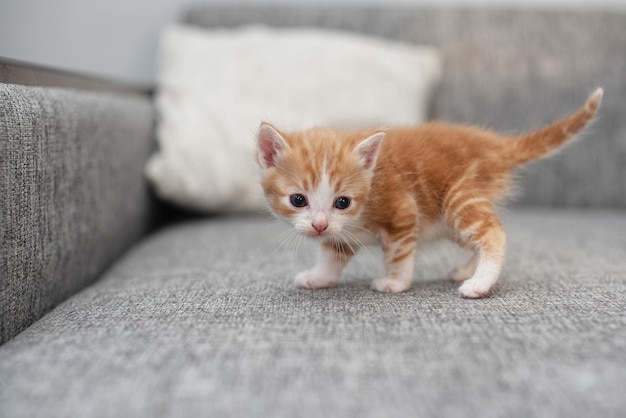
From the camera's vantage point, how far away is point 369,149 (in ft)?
3.82

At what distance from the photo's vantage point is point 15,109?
3.49ft

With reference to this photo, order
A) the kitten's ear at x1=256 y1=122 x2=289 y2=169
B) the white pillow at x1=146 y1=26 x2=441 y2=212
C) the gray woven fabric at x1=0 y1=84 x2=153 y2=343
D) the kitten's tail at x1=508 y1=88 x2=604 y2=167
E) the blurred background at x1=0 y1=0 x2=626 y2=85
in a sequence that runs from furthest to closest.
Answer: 1. the blurred background at x1=0 y1=0 x2=626 y2=85
2. the white pillow at x1=146 y1=26 x2=441 y2=212
3. the kitten's tail at x1=508 y1=88 x2=604 y2=167
4. the kitten's ear at x1=256 y1=122 x2=289 y2=169
5. the gray woven fabric at x1=0 y1=84 x2=153 y2=343

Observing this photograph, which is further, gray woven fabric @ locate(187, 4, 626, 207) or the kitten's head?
gray woven fabric @ locate(187, 4, 626, 207)

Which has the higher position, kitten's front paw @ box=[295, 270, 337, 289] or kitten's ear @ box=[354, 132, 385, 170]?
kitten's ear @ box=[354, 132, 385, 170]

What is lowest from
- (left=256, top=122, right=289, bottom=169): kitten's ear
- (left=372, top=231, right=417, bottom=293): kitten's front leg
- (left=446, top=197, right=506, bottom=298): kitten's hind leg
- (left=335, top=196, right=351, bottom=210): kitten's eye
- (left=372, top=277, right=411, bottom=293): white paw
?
(left=372, top=277, right=411, bottom=293): white paw

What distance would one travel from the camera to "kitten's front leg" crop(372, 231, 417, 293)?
1183mm

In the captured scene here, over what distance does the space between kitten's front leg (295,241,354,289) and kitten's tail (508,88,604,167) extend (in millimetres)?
387

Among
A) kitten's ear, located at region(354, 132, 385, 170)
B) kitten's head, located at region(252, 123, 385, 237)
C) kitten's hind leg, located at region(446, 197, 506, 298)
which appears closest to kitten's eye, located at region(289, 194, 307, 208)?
kitten's head, located at region(252, 123, 385, 237)

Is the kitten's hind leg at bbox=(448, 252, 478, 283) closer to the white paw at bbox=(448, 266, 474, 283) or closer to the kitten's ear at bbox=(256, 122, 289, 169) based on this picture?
the white paw at bbox=(448, 266, 474, 283)

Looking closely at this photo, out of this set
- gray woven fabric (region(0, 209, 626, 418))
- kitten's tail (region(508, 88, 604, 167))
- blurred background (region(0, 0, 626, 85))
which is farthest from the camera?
blurred background (region(0, 0, 626, 85))

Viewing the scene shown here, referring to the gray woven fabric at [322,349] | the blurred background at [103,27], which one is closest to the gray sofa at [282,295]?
the gray woven fabric at [322,349]

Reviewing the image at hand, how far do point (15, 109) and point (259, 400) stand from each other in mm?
662

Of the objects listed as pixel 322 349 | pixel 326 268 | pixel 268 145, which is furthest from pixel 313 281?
pixel 322 349

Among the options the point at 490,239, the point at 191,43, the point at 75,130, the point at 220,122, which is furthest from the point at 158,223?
the point at 490,239
